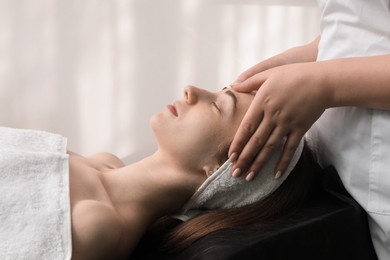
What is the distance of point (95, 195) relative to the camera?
4.68 feet

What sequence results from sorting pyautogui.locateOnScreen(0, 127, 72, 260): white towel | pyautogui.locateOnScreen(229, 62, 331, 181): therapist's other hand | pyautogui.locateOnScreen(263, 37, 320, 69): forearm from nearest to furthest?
pyautogui.locateOnScreen(0, 127, 72, 260): white towel, pyautogui.locateOnScreen(229, 62, 331, 181): therapist's other hand, pyautogui.locateOnScreen(263, 37, 320, 69): forearm

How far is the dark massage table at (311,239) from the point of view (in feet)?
4.12

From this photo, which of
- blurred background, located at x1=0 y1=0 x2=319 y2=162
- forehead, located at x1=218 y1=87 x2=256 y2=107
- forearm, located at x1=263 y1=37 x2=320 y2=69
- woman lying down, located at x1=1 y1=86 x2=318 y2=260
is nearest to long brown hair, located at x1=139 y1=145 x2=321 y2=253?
woman lying down, located at x1=1 y1=86 x2=318 y2=260

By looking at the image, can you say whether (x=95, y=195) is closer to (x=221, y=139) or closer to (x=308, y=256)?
(x=221, y=139)

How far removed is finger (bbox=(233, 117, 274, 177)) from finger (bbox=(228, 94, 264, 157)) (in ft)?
0.03

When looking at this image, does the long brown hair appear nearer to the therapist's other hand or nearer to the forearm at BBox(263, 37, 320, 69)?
the therapist's other hand

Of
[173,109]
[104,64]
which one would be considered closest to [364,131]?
[173,109]

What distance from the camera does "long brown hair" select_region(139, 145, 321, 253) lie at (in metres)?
1.38

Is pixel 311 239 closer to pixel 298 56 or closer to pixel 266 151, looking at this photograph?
pixel 266 151

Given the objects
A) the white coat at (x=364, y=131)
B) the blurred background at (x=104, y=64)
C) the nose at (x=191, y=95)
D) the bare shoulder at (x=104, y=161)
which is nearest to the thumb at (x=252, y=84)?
the nose at (x=191, y=95)

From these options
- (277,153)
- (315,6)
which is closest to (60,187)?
(277,153)

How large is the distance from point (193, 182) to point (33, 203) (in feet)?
1.42

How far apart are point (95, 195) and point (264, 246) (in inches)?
18.1

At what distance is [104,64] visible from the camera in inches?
93.0
